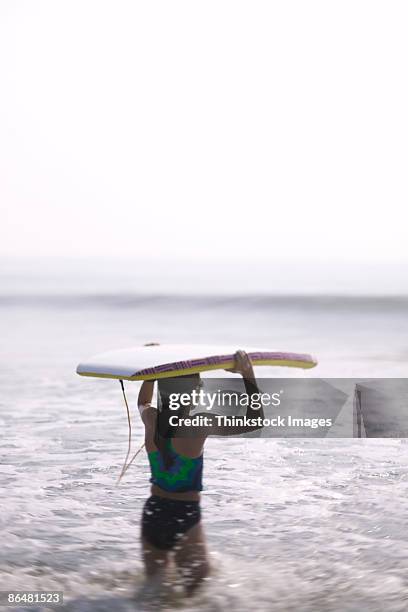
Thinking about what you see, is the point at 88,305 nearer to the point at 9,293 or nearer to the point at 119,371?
the point at 9,293

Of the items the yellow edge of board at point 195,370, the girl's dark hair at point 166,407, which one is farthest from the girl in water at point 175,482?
the yellow edge of board at point 195,370

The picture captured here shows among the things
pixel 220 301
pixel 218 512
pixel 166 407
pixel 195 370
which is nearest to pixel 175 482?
pixel 218 512

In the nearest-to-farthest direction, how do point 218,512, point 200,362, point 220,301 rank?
point 200,362
point 218,512
point 220,301

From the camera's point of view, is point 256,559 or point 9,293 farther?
point 9,293

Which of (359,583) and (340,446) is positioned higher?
(340,446)

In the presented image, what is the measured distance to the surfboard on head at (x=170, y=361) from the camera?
652 centimetres

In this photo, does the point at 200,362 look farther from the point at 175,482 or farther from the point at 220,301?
the point at 220,301

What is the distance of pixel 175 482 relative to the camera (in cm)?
688

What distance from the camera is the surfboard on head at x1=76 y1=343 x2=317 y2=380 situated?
21.4 ft

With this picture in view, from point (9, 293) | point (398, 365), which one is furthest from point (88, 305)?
point (398, 365)

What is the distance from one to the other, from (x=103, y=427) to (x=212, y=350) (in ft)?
12.3

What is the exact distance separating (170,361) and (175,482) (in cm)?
100

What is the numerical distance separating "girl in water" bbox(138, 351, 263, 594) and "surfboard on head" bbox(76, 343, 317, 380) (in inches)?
5.6

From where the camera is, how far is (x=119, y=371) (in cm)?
657
